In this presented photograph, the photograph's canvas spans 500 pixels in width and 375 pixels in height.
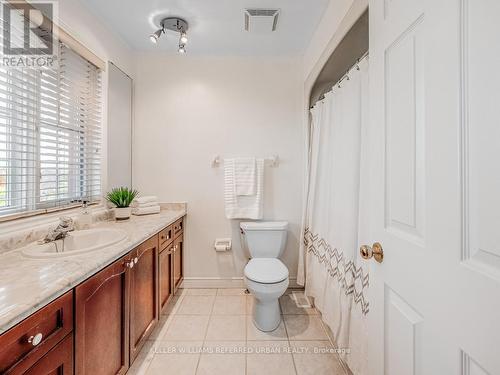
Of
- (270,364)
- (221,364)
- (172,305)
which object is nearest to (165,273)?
(172,305)

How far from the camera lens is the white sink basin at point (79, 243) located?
1109mm

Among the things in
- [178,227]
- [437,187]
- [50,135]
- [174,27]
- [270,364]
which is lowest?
[270,364]

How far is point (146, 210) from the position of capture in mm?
2119

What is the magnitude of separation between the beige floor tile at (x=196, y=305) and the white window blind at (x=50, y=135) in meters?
1.20

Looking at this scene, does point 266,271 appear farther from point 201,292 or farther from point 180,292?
point 180,292

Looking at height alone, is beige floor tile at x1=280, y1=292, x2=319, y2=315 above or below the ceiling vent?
below

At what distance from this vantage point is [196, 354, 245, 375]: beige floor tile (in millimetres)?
1420

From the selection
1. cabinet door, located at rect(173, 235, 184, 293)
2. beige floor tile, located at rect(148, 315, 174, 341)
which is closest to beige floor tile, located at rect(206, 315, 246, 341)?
beige floor tile, located at rect(148, 315, 174, 341)

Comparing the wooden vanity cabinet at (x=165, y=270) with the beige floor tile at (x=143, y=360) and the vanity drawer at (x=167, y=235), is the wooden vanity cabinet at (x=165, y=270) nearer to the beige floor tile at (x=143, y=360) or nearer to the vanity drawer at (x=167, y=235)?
the vanity drawer at (x=167, y=235)

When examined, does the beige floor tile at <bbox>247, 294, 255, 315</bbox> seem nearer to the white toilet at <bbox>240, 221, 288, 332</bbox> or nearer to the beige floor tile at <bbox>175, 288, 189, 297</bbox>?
the white toilet at <bbox>240, 221, 288, 332</bbox>

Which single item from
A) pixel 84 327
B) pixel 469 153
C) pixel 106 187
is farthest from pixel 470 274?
pixel 106 187

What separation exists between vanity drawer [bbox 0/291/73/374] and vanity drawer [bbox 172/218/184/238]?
4.06 feet

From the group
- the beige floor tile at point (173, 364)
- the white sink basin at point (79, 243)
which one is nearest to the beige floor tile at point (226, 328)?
the beige floor tile at point (173, 364)

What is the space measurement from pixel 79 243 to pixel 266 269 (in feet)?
4.26
